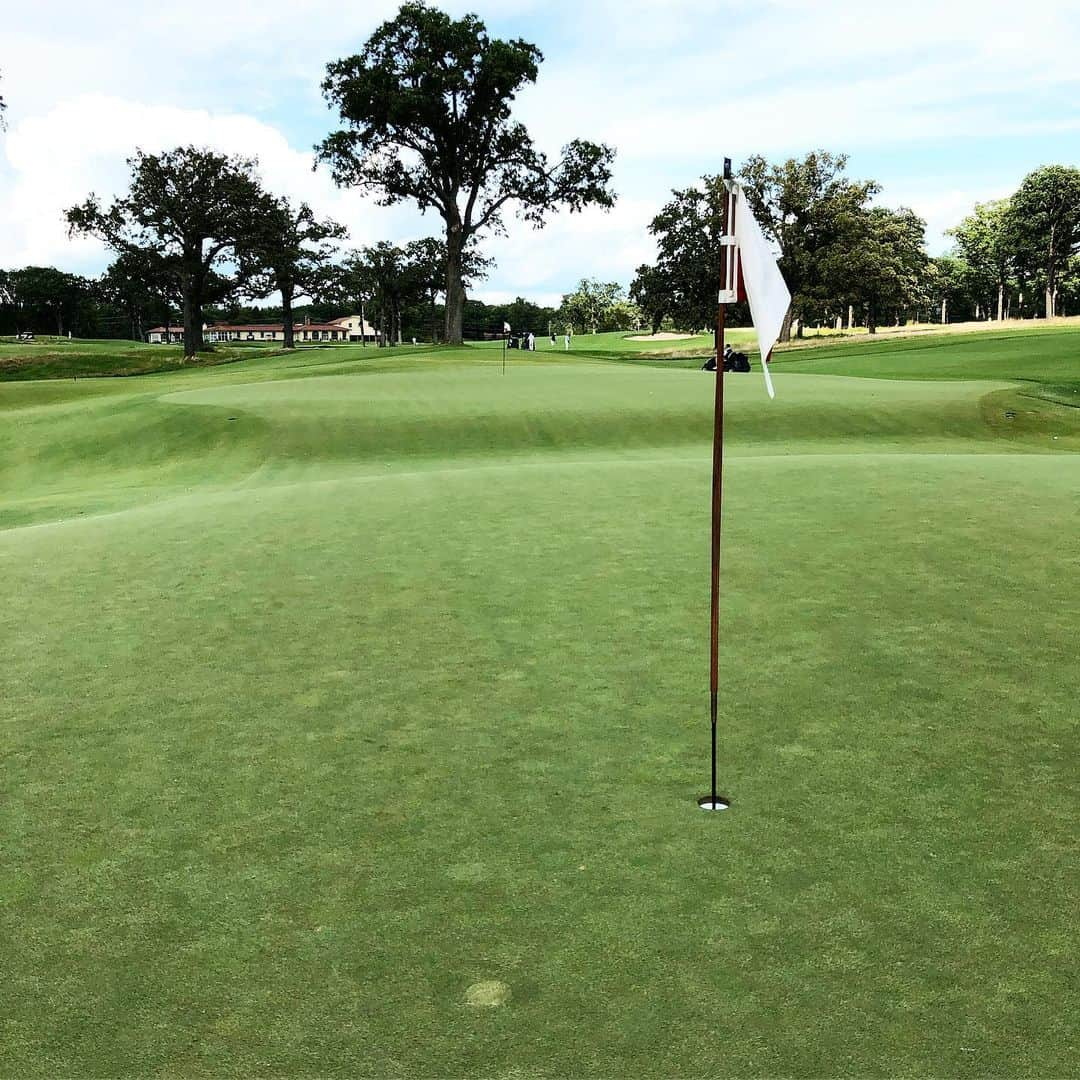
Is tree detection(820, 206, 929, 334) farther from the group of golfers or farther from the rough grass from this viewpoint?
the rough grass

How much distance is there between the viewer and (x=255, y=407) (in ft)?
67.5

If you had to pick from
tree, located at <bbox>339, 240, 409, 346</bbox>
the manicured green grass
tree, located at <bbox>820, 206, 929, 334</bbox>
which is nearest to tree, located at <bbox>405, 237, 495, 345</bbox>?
tree, located at <bbox>339, 240, 409, 346</bbox>

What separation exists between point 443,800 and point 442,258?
8753cm

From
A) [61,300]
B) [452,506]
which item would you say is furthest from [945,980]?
[61,300]

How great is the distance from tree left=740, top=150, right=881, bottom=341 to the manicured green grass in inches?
2063

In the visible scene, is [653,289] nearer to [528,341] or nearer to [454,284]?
[528,341]

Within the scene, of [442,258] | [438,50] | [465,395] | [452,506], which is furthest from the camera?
[442,258]

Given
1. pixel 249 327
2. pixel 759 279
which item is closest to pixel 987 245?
pixel 759 279

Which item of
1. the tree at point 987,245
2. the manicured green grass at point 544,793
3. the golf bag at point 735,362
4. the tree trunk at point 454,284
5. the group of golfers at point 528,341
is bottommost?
the manicured green grass at point 544,793

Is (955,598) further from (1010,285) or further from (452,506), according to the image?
(1010,285)

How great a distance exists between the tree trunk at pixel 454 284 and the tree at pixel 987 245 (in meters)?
52.5

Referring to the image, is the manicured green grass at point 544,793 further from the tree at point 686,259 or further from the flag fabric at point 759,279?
the tree at point 686,259

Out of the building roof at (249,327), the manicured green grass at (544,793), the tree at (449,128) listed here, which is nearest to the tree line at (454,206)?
the tree at (449,128)

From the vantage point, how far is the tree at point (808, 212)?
2303 inches
